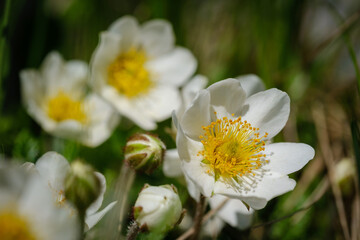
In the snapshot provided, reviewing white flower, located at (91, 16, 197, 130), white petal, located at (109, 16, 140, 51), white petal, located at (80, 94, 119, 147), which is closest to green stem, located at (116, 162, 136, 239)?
white petal, located at (80, 94, 119, 147)

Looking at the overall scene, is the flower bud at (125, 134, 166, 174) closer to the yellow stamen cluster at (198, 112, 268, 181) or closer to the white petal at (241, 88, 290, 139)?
the yellow stamen cluster at (198, 112, 268, 181)

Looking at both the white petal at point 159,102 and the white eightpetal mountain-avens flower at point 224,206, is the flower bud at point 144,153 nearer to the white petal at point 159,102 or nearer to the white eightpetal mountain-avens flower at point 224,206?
the white eightpetal mountain-avens flower at point 224,206

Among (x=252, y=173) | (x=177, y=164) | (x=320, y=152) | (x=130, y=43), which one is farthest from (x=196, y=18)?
(x=252, y=173)

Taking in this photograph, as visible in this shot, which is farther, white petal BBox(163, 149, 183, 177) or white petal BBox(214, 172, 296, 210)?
white petal BBox(163, 149, 183, 177)

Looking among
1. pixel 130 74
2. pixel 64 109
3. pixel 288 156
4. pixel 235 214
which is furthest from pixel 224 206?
pixel 64 109

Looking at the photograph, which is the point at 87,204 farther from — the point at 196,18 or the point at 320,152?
the point at 196,18
